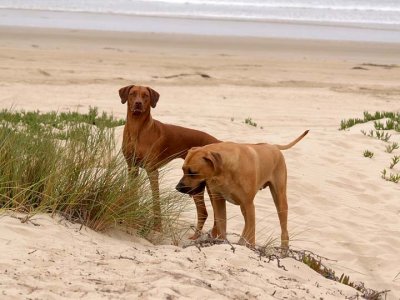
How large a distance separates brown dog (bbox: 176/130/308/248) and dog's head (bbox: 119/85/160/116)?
3.36 feet

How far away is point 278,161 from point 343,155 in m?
3.69

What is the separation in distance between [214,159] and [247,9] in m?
40.3

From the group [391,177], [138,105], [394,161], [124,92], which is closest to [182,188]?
[138,105]

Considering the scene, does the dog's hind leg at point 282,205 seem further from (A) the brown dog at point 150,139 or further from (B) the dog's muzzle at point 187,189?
(B) the dog's muzzle at point 187,189

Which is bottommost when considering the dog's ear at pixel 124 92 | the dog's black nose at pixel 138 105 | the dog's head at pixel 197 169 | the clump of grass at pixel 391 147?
the clump of grass at pixel 391 147

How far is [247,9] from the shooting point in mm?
45438

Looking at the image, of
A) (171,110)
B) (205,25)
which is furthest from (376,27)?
(171,110)

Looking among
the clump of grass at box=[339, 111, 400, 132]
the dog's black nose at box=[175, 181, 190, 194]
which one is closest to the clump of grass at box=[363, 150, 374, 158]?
the clump of grass at box=[339, 111, 400, 132]

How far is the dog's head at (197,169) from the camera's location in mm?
6004

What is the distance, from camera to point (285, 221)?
22.2 ft

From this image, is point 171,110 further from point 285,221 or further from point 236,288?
point 236,288

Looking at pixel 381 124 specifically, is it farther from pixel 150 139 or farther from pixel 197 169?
pixel 197 169

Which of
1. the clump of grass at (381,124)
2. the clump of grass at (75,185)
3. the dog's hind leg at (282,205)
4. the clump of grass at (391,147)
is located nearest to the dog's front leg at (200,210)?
the clump of grass at (75,185)

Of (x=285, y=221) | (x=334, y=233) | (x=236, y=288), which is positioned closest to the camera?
(x=236, y=288)
